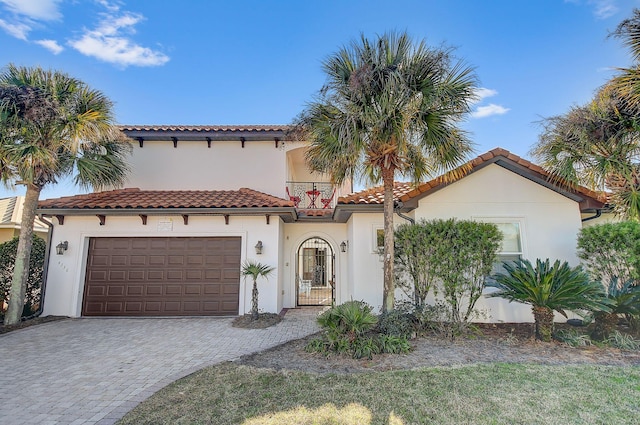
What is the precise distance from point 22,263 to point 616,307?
16.5 metres

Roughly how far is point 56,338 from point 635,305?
14406 millimetres

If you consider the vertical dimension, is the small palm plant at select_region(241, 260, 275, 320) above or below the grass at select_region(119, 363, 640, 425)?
above

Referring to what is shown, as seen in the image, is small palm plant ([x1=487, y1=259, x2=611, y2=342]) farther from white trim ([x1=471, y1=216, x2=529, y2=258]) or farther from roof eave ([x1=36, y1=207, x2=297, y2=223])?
roof eave ([x1=36, y1=207, x2=297, y2=223])

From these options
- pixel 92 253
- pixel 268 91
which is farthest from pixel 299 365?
pixel 268 91

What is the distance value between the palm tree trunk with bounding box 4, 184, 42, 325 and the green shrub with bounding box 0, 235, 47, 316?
3.03 ft

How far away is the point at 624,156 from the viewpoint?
318 inches

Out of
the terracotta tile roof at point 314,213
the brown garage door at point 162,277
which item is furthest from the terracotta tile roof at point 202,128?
the brown garage door at point 162,277

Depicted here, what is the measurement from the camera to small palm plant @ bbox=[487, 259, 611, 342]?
22.2ft

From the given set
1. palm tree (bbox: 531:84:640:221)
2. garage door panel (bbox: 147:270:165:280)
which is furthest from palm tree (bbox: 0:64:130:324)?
palm tree (bbox: 531:84:640:221)

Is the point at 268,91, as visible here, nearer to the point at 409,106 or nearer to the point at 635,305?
the point at 409,106

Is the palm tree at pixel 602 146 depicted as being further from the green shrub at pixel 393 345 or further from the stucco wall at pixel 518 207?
the green shrub at pixel 393 345

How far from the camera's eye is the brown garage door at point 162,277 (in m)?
10.9

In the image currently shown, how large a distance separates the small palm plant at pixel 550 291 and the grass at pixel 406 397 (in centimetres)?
154

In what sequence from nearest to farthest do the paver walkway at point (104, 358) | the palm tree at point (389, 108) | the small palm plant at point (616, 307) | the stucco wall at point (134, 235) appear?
1. the paver walkway at point (104, 358)
2. the small palm plant at point (616, 307)
3. the palm tree at point (389, 108)
4. the stucco wall at point (134, 235)
